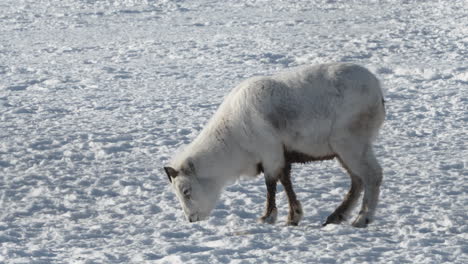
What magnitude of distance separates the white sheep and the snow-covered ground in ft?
1.05

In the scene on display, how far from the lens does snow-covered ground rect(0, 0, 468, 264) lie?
5645 millimetres

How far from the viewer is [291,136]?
6.19 m

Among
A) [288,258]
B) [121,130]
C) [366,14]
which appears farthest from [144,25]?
[288,258]

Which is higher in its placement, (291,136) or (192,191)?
(291,136)

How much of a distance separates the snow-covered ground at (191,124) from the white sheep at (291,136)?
321mm

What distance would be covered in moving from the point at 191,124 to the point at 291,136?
13.9 ft

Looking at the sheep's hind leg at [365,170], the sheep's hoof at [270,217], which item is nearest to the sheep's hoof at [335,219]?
the sheep's hind leg at [365,170]

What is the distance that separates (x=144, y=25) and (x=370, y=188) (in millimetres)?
12960

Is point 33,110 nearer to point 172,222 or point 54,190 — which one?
point 54,190

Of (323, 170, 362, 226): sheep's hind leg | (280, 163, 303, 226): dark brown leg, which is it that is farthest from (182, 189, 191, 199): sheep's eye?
(323, 170, 362, 226): sheep's hind leg

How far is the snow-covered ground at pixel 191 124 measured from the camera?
222 inches

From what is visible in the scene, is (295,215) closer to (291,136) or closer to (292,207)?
(292,207)

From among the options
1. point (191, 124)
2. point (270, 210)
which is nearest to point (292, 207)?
point (270, 210)

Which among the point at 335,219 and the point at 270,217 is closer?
the point at 335,219
